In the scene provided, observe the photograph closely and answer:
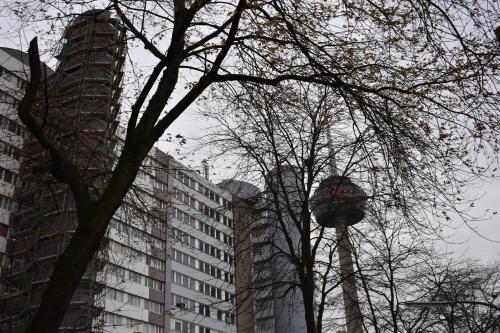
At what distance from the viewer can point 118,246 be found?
154 feet

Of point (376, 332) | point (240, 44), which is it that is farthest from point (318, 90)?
point (376, 332)

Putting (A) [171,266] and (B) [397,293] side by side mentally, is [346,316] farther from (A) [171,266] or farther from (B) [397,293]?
(A) [171,266]

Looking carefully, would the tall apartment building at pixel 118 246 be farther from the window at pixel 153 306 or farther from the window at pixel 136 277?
the window at pixel 136 277

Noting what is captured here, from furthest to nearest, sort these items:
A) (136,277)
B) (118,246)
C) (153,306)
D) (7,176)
Answer: (153,306)
(136,277)
(118,246)
(7,176)

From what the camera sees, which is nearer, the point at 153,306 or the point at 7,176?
the point at 7,176

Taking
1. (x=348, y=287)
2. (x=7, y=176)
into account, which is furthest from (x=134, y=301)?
(x=348, y=287)

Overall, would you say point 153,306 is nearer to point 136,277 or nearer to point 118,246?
point 136,277

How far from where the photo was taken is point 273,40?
26.5 ft

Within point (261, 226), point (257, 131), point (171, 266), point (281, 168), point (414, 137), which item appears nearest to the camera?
point (414, 137)

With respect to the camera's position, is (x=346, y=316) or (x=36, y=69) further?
(x=346, y=316)

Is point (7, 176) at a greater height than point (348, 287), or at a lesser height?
greater

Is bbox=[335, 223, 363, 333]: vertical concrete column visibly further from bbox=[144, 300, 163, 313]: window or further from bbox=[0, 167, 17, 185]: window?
bbox=[144, 300, 163, 313]: window

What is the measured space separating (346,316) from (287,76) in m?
12.4

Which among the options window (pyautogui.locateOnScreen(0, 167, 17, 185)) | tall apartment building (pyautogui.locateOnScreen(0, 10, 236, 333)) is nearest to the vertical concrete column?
tall apartment building (pyautogui.locateOnScreen(0, 10, 236, 333))
